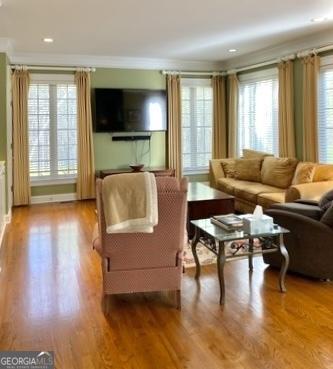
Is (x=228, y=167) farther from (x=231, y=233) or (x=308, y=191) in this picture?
(x=231, y=233)

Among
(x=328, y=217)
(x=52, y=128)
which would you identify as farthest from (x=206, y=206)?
(x=52, y=128)

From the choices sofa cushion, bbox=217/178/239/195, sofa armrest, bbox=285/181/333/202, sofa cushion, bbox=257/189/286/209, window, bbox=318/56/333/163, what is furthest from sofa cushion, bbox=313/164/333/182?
sofa cushion, bbox=217/178/239/195

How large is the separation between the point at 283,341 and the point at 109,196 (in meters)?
1.51

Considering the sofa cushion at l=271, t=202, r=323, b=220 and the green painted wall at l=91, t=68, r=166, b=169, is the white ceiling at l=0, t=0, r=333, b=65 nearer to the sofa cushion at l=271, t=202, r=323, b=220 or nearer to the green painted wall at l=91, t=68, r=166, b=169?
the green painted wall at l=91, t=68, r=166, b=169

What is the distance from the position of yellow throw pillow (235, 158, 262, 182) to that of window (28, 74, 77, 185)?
10.1 ft

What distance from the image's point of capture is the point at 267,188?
19.2 ft

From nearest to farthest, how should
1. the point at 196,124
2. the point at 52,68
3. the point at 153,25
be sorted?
the point at 153,25 → the point at 52,68 → the point at 196,124

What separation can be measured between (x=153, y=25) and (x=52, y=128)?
3099mm

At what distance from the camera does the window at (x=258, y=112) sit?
23.0 ft

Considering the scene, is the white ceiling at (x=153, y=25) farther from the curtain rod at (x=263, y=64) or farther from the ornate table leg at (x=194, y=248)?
the ornate table leg at (x=194, y=248)

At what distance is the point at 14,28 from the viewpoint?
204 inches

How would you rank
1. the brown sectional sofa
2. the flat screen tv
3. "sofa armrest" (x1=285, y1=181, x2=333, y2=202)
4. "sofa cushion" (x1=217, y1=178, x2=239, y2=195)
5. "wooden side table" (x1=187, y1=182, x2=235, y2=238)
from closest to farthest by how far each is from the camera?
"sofa armrest" (x1=285, y1=181, x2=333, y2=202) → the brown sectional sofa → "wooden side table" (x1=187, y1=182, x2=235, y2=238) → "sofa cushion" (x1=217, y1=178, x2=239, y2=195) → the flat screen tv

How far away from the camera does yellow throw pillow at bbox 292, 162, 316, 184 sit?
5.27m

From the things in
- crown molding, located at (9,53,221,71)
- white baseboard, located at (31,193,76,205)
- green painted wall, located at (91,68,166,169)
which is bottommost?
white baseboard, located at (31,193,76,205)
